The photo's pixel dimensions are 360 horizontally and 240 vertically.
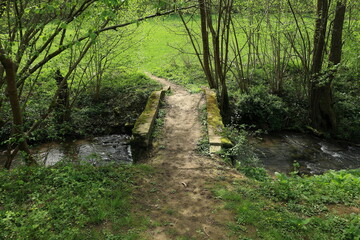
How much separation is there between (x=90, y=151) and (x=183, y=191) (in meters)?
5.52

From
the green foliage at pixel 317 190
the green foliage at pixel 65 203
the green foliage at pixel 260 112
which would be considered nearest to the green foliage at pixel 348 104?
the green foliage at pixel 260 112

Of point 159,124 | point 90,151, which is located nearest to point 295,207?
point 159,124

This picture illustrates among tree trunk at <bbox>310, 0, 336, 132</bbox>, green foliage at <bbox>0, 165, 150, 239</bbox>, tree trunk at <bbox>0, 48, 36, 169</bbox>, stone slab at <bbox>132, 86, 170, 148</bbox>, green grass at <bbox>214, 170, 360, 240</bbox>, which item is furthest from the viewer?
tree trunk at <bbox>310, 0, 336, 132</bbox>

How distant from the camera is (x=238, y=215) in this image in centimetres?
464

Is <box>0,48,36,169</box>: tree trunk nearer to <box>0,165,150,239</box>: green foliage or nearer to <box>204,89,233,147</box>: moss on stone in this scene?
<box>0,165,150,239</box>: green foliage

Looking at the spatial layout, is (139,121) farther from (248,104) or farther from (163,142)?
(248,104)

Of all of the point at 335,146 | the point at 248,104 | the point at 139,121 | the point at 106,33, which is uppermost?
the point at 106,33

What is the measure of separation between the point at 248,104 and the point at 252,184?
7.23m

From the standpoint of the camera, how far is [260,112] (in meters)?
12.4

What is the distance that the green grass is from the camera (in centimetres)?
419

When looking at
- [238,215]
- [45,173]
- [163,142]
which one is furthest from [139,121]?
[238,215]

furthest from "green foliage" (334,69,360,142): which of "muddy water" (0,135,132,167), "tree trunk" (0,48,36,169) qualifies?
"tree trunk" (0,48,36,169)

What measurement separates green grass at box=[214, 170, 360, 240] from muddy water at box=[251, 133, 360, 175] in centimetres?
336

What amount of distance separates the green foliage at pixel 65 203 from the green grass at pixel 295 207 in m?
1.82
